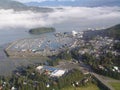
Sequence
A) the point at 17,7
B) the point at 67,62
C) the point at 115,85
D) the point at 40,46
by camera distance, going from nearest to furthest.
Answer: the point at 115,85
the point at 67,62
the point at 40,46
the point at 17,7

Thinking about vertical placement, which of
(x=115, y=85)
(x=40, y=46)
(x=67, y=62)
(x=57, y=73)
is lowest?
(x=40, y=46)

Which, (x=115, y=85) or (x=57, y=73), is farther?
(x=57, y=73)

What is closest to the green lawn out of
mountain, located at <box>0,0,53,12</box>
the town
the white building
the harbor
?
the town

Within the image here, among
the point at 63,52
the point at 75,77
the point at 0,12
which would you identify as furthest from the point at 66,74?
the point at 0,12

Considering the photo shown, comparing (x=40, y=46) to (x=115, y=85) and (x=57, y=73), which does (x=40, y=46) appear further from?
(x=115, y=85)

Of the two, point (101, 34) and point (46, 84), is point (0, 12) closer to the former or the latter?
point (101, 34)

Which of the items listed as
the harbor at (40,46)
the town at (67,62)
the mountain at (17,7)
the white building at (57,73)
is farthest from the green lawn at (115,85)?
the mountain at (17,7)

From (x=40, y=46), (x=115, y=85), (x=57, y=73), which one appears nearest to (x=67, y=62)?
(x=57, y=73)

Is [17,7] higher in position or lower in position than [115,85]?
lower

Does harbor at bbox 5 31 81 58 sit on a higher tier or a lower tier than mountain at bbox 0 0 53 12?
higher

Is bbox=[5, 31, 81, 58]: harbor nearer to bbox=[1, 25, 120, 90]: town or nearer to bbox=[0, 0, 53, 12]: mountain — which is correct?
bbox=[1, 25, 120, 90]: town

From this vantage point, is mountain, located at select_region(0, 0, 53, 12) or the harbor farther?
mountain, located at select_region(0, 0, 53, 12)
